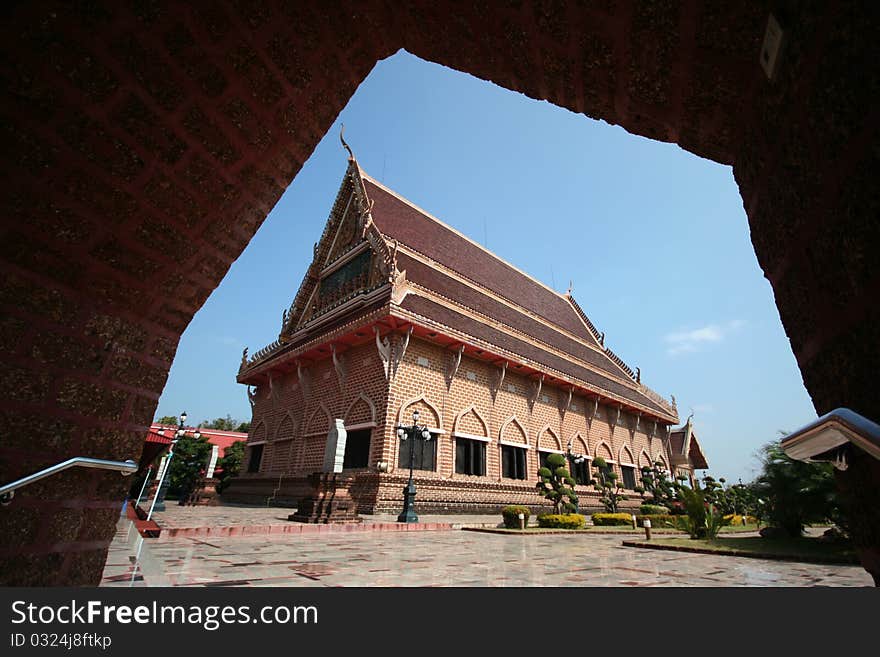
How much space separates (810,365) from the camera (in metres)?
1.28

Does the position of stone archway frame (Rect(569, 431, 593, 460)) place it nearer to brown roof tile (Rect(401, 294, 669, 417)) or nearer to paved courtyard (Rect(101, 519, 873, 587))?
brown roof tile (Rect(401, 294, 669, 417))

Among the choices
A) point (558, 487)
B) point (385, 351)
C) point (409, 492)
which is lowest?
point (409, 492)

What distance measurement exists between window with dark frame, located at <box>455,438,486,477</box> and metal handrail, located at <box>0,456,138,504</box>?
1205 centimetres

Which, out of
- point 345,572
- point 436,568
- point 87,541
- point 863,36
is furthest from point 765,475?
point 87,541

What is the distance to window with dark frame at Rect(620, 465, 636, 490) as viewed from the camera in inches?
762

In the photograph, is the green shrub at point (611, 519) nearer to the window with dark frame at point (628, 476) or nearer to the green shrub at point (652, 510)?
the green shrub at point (652, 510)

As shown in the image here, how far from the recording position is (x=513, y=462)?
578 inches

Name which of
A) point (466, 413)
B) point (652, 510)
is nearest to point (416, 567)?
point (466, 413)

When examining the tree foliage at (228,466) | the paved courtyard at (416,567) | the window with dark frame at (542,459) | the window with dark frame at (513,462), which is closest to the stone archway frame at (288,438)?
the window with dark frame at (513,462)

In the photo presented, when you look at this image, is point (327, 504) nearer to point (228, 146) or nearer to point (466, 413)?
point (466, 413)

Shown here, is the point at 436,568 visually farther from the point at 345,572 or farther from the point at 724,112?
the point at 724,112

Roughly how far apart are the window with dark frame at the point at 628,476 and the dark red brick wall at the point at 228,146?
20.5m

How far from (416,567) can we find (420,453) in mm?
8374

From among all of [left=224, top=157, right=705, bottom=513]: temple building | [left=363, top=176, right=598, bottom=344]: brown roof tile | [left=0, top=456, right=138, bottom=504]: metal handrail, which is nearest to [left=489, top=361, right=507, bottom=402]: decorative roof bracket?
[left=224, top=157, right=705, bottom=513]: temple building
